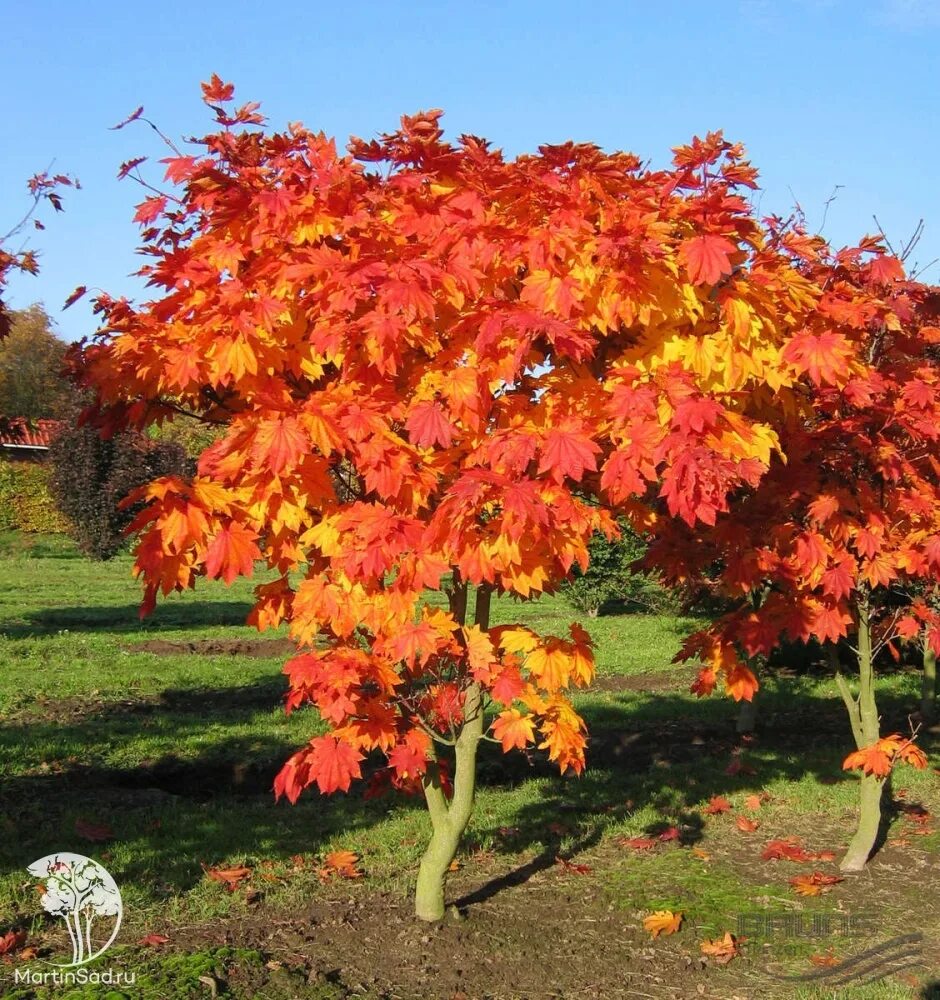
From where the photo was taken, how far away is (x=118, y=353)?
→ 3.82 m

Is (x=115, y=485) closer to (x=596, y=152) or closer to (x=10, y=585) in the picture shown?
(x=10, y=585)

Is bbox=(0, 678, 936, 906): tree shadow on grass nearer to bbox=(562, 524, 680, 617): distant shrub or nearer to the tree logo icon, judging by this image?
the tree logo icon

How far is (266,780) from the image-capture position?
7.28m

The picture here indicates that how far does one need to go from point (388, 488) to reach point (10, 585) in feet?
54.9

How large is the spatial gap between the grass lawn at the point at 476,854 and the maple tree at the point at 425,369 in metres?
0.81

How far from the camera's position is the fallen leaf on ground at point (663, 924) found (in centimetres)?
469

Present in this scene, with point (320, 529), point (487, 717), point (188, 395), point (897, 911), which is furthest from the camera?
point (487, 717)

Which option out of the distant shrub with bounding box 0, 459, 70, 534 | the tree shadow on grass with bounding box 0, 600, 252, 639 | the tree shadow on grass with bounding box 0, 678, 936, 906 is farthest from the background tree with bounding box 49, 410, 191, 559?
the tree shadow on grass with bounding box 0, 678, 936, 906

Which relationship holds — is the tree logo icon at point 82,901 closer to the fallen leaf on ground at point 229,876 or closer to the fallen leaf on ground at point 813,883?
the fallen leaf on ground at point 229,876

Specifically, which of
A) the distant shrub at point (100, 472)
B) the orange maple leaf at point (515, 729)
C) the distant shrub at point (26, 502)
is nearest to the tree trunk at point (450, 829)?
the orange maple leaf at point (515, 729)

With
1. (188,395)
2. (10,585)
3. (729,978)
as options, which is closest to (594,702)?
(729,978)

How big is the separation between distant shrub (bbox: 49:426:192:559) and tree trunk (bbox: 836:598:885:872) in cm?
1588

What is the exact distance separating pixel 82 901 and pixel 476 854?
2.05 meters

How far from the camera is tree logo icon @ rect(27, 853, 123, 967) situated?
4230 mm
